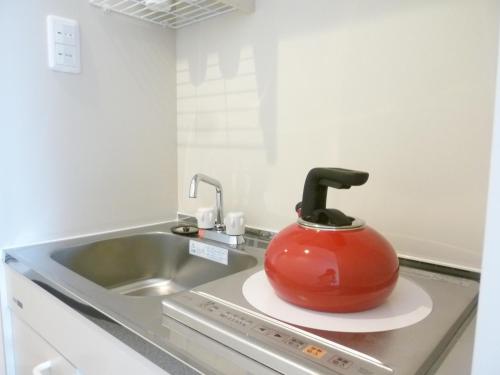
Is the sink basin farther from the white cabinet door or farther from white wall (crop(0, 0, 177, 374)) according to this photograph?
the white cabinet door

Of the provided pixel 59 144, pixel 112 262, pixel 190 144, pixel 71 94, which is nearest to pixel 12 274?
pixel 112 262

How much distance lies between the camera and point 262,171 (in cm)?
120

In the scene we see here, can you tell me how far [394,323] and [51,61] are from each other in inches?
44.8

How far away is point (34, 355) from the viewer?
3.14 ft

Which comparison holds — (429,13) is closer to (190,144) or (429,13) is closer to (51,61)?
(190,144)

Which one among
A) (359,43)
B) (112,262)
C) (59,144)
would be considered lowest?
(112,262)

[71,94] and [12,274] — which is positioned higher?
[71,94]

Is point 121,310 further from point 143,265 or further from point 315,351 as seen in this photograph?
point 143,265

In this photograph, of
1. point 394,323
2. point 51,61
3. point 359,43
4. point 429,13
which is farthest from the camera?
point 51,61

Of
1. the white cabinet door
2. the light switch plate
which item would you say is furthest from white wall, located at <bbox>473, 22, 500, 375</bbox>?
the light switch plate

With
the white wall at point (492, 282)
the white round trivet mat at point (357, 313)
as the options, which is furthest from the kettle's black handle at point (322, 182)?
the white wall at point (492, 282)

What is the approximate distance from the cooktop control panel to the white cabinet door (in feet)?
1.21

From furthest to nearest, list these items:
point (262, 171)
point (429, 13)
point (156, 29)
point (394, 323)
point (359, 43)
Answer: point (156, 29)
point (262, 171)
point (359, 43)
point (429, 13)
point (394, 323)

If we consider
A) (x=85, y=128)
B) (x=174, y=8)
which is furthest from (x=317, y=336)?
(x=174, y=8)
